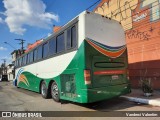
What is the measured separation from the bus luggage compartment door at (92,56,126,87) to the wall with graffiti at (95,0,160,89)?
129 inches

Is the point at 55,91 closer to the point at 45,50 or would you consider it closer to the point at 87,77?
the point at 45,50

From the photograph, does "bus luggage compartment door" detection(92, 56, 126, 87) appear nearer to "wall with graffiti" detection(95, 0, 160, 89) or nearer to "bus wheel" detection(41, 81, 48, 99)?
"wall with graffiti" detection(95, 0, 160, 89)

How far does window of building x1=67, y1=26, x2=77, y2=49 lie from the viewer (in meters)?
7.09

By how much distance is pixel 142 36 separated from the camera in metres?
11.1

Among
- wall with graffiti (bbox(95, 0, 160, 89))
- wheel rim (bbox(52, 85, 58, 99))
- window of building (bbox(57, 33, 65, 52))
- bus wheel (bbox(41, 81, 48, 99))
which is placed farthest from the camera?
wall with graffiti (bbox(95, 0, 160, 89))

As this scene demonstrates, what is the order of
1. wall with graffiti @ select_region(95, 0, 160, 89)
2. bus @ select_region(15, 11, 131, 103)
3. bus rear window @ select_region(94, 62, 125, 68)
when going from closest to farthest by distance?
bus @ select_region(15, 11, 131, 103), bus rear window @ select_region(94, 62, 125, 68), wall with graffiti @ select_region(95, 0, 160, 89)

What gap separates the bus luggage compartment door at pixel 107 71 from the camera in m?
6.73

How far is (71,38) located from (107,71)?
1.84m

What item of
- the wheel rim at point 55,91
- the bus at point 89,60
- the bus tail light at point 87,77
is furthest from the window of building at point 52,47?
the bus tail light at point 87,77

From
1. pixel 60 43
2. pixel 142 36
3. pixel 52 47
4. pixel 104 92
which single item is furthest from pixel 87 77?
pixel 142 36

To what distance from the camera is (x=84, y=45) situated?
6523 mm

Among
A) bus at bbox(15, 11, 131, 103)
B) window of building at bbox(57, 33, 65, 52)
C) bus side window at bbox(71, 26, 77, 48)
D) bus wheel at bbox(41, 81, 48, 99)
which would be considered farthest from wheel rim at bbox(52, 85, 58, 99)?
bus side window at bbox(71, 26, 77, 48)

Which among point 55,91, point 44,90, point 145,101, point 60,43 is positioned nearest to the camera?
point 145,101

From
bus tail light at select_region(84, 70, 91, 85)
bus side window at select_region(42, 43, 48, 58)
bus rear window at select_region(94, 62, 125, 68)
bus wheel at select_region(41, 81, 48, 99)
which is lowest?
bus wheel at select_region(41, 81, 48, 99)
